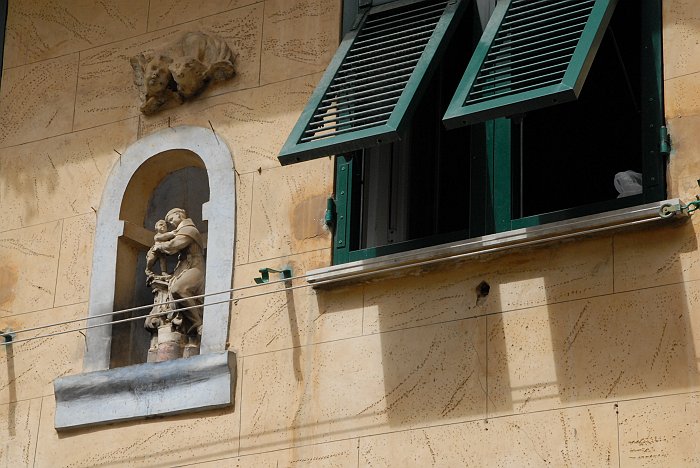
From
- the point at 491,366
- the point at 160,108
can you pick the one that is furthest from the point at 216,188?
the point at 491,366

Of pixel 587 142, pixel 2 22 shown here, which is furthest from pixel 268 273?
pixel 587 142

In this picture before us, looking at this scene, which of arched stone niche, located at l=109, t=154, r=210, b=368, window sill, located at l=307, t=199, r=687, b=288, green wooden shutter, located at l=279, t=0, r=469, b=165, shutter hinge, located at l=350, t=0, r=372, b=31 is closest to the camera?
window sill, located at l=307, t=199, r=687, b=288

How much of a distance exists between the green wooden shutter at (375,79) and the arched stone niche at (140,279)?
89 cm

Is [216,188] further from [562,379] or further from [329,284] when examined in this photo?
[562,379]

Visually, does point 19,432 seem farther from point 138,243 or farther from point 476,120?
point 476,120

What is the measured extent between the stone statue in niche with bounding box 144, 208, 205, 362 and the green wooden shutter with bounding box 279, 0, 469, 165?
1164 mm

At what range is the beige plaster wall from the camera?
31.1 ft

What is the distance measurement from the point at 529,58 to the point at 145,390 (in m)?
3.06

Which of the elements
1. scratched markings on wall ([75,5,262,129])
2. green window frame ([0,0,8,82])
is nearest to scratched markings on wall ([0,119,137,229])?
scratched markings on wall ([75,5,262,129])

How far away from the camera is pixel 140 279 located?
39.9ft

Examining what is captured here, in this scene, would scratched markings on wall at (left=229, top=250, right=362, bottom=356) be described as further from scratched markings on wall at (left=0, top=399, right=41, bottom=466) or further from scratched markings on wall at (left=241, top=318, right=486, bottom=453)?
scratched markings on wall at (left=0, top=399, right=41, bottom=466)

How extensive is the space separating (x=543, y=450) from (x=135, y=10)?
4.49m

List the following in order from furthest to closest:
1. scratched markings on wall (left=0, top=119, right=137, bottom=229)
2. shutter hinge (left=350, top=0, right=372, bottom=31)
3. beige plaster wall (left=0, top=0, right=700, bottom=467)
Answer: scratched markings on wall (left=0, top=119, right=137, bottom=229) → shutter hinge (left=350, top=0, right=372, bottom=31) → beige plaster wall (left=0, top=0, right=700, bottom=467)

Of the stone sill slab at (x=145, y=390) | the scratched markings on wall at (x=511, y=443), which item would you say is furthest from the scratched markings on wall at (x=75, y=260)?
the scratched markings on wall at (x=511, y=443)
